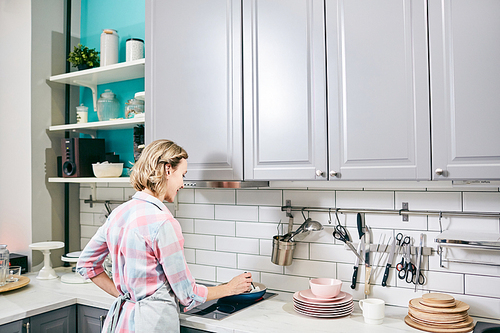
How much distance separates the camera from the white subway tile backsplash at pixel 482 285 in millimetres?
1809

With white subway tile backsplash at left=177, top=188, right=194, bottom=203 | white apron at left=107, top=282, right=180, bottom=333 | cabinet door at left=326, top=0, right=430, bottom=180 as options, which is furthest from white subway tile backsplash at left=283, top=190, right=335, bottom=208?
white apron at left=107, top=282, right=180, bottom=333

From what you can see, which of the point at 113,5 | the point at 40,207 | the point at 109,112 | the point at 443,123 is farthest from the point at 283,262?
the point at 113,5

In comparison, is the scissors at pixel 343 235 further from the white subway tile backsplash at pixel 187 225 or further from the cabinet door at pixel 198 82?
the white subway tile backsplash at pixel 187 225

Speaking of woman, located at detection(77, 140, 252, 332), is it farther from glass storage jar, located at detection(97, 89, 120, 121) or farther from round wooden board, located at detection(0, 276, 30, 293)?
glass storage jar, located at detection(97, 89, 120, 121)

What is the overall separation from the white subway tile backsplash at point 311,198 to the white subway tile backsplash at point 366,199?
48 millimetres

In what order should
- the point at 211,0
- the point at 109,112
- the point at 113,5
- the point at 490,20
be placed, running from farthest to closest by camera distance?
the point at 113,5 < the point at 109,112 < the point at 211,0 < the point at 490,20

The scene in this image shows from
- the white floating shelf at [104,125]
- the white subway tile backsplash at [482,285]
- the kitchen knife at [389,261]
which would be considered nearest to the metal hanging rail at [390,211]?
the kitchen knife at [389,261]

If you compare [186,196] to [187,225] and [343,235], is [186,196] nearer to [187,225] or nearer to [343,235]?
[187,225]

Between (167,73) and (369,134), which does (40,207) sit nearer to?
(167,73)

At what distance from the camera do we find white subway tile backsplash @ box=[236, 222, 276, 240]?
2.36 meters

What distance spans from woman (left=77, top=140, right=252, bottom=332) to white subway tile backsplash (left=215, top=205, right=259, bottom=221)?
2.09ft

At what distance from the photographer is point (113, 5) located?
304 cm

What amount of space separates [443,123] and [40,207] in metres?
2.56

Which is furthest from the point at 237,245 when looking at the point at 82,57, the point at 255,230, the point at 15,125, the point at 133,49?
the point at 15,125
